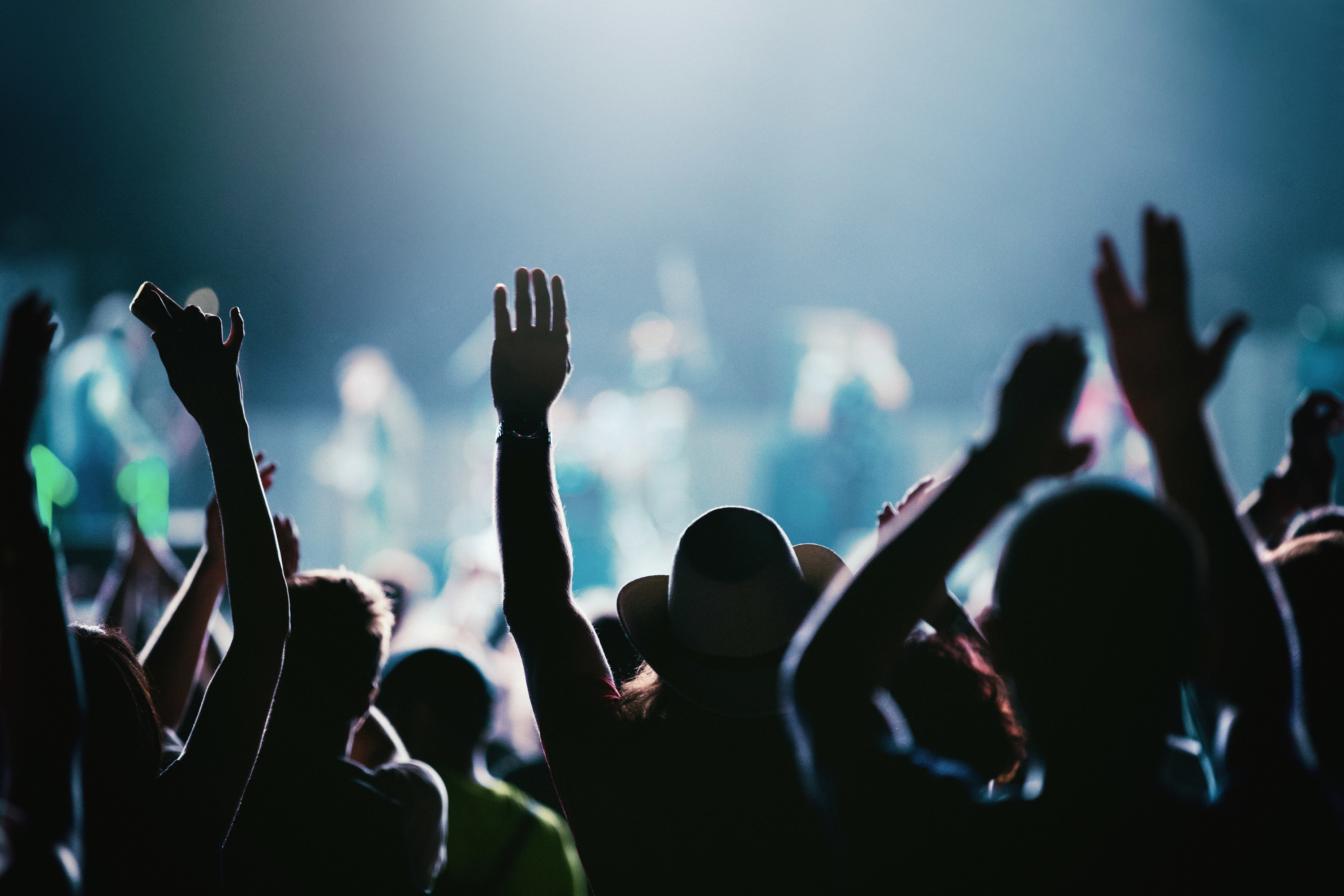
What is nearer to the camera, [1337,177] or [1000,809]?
[1000,809]

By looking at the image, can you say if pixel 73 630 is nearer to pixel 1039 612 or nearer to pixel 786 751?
pixel 786 751

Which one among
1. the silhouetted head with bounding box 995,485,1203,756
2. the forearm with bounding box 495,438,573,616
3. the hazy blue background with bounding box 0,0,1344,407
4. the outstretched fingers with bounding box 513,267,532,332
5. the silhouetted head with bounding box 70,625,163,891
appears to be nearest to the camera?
the silhouetted head with bounding box 995,485,1203,756

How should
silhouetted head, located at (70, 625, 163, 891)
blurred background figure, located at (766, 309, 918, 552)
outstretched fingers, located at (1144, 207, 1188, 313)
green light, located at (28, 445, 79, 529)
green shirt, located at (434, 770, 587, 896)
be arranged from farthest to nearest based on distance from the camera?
blurred background figure, located at (766, 309, 918, 552)
green light, located at (28, 445, 79, 529)
green shirt, located at (434, 770, 587, 896)
silhouetted head, located at (70, 625, 163, 891)
outstretched fingers, located at (1144, 207, 1188, 313)

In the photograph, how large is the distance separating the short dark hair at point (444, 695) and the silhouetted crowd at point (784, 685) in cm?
20

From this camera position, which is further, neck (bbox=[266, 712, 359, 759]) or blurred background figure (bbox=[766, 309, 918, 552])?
blurred background figure (bbox=[766, 309, 918, 552])

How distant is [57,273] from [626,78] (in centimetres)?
411

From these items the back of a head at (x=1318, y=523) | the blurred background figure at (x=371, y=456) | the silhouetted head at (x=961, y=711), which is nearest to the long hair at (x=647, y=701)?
the silhouetted head at (x=961, y=711)

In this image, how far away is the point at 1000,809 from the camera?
0.59m

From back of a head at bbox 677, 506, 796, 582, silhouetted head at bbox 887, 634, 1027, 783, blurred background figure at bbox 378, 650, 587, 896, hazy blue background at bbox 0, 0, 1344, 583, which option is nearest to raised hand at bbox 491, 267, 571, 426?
back of a head at bbox 677, 506, 796, 582

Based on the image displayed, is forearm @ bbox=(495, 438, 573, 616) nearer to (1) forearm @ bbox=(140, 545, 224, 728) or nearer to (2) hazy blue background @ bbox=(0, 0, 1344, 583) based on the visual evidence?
(1) forearm @ bbox=(140, 545, 224, 728)

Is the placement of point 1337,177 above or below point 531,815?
above

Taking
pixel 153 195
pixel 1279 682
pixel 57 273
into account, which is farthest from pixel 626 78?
pixel 1279 682

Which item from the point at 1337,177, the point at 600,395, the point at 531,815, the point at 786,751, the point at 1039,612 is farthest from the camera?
the point at 600,395

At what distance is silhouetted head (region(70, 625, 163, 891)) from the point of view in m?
0.76
